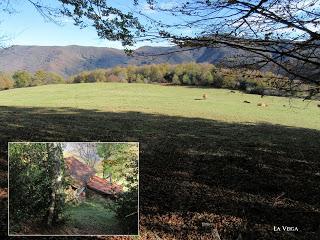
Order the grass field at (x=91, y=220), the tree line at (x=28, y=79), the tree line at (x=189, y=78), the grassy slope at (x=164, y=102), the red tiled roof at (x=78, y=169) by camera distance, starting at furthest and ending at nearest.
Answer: the tree line at (x=28, y=79), the grassy slope at (x=164, y=102), the tree line at (x=189, y=78), the red tiled roof at (x=78, y=169), the grass field at (x=91, y=220)

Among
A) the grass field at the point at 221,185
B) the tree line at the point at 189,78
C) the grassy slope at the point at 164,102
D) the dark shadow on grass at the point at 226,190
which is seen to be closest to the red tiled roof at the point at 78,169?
the grass field at the point at 221,185

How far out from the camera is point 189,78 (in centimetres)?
3397

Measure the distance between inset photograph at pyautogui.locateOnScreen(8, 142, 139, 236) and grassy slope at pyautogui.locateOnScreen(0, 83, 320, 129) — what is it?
23379mm

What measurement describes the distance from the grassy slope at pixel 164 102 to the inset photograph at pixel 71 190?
23379mm

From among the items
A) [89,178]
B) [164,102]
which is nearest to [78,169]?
[89,178]

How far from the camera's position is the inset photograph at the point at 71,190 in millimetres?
3961

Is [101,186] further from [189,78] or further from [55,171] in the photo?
[189,78]

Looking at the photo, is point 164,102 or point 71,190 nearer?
point 71,190

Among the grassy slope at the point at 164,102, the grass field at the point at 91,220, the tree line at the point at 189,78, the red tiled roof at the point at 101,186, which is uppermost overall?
the tree line at the point at 189,78

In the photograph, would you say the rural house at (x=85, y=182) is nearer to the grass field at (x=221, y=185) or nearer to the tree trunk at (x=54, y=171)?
the tree trunk at (x=54, y=171)

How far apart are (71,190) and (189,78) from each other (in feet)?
99.6

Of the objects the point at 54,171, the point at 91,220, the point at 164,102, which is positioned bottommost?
the point at 164,102

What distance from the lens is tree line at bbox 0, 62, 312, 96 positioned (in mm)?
6652

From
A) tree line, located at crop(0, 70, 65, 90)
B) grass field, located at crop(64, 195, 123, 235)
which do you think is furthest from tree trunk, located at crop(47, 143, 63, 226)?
tree line, located at crop(0, 70, 65, 90)
